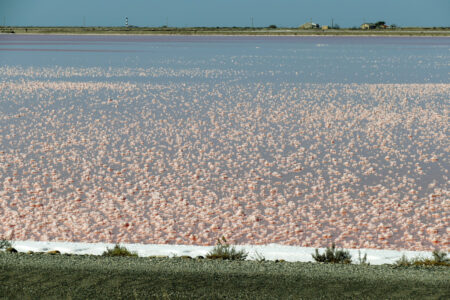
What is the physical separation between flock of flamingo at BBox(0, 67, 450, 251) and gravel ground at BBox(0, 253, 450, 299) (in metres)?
1.75

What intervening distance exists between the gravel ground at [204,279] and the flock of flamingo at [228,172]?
1.75 m

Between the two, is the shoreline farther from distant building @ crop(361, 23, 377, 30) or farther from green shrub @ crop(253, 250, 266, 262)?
distant building @ crop(361, 23, 377, 30)

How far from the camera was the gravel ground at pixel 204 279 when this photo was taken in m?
5.67

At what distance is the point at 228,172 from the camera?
39.1 feet

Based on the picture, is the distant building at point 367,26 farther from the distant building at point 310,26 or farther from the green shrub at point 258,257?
the green shrub at point 258,257

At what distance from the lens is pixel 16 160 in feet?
42.3

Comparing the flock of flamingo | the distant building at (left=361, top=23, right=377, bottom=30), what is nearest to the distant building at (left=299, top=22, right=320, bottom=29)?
the distant building at (left=361, top=23, right=377, bottom=30)

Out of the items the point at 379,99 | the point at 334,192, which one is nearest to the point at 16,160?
the point at 334,192

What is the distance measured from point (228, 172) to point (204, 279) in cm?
599

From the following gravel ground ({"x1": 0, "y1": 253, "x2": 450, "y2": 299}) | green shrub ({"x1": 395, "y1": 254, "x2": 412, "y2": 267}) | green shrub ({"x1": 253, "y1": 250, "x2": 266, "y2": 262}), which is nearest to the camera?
gravel ground ({"x1": 0, "y1": 253, "x2": 450, "y2": 299})

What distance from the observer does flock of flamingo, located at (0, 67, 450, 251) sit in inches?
342

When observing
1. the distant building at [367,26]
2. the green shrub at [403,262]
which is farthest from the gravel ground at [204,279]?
the distant building at [367,26]

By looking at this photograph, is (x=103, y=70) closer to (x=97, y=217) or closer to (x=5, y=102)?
(x=5, y=102)

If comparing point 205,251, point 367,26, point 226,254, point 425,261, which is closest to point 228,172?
point 205,251
